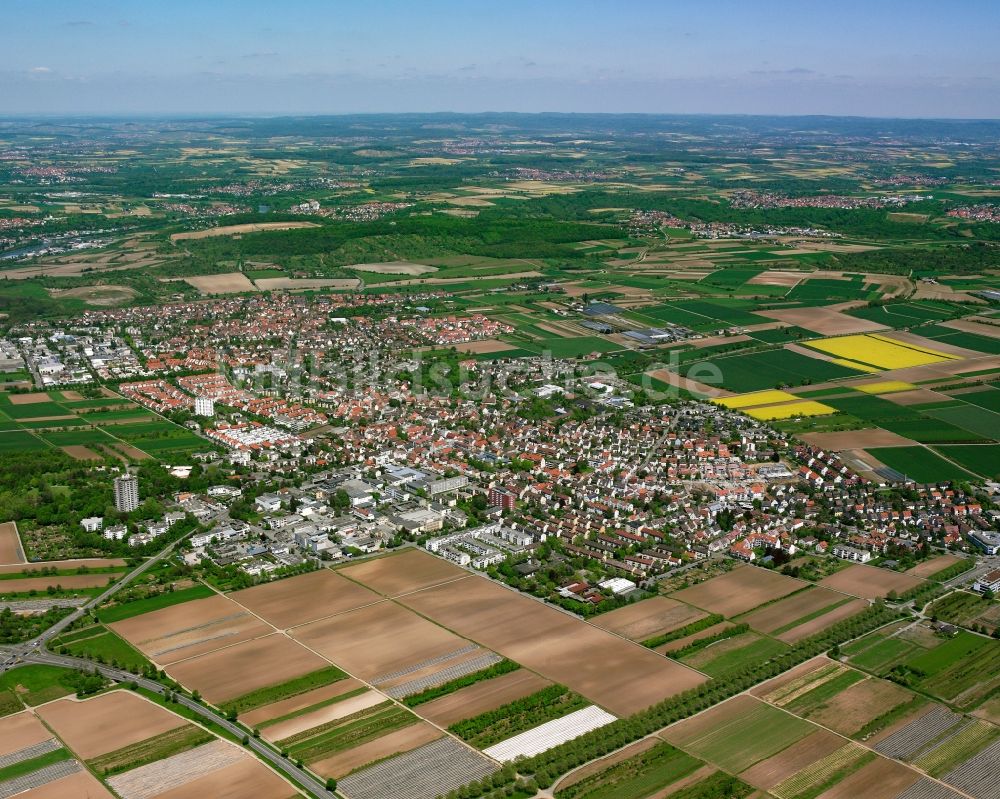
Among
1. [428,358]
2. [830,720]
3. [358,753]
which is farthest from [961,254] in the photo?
[358,753]

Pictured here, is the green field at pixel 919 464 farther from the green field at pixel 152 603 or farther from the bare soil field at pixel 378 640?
the green field at pixel 152 603

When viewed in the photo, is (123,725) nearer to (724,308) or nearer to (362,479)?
(362,479)

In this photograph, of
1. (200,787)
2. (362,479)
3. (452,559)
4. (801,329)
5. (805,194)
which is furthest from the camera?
(805,194)

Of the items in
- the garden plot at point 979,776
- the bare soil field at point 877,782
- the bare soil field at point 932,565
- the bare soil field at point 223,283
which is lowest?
the bare soil field at point 877,782

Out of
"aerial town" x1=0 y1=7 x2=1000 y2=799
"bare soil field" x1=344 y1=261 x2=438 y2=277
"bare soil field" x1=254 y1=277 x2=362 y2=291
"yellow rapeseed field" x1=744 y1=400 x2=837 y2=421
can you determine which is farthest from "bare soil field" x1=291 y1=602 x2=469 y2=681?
"bare soil field" x1=344 y1=261 x2=438 y2=277

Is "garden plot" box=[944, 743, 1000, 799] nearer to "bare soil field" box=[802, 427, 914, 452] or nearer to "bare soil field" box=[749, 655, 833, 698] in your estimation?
"bare soil field" box=[749, 655, 833, 698]

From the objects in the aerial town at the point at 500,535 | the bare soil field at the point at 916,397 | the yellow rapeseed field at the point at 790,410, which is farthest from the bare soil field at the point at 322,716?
the bare soil field at the point at 916,397

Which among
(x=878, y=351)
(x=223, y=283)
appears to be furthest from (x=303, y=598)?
(x=223, y=283)
